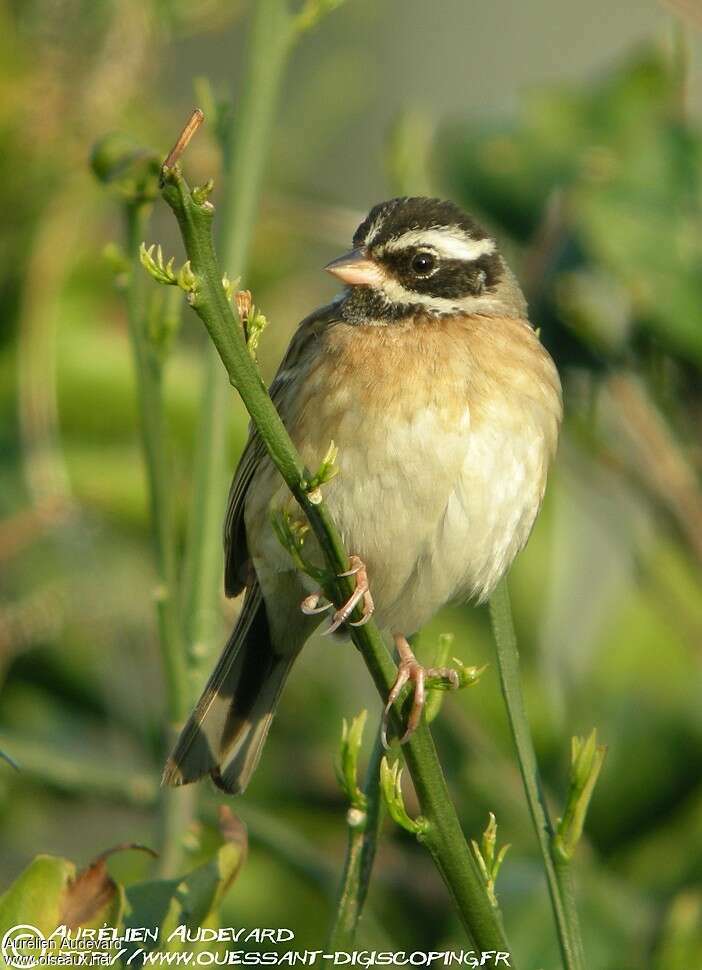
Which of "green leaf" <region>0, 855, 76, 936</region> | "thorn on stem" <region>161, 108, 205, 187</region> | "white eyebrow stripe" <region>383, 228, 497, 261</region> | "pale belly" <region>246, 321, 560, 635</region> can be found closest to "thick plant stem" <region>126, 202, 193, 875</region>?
"pale belly" <region>246, 321, 560, 635</region>

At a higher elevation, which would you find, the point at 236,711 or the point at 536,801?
the point at 536,801

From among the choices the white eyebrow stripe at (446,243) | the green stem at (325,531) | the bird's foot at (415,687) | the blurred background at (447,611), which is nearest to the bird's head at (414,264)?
the white eyebrow stripe at (446,243)

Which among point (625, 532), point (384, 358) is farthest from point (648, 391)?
point (384, 358)

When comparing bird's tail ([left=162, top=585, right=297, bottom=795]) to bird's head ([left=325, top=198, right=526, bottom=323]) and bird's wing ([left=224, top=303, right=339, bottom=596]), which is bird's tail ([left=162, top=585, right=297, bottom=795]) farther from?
bird's head ([left=325, top=198, right=526, bottom=323])

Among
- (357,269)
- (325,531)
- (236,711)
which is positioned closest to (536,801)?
(325,531)

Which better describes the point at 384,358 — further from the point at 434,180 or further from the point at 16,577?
the point at 434,180

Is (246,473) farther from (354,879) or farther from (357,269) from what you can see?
(354,879)
